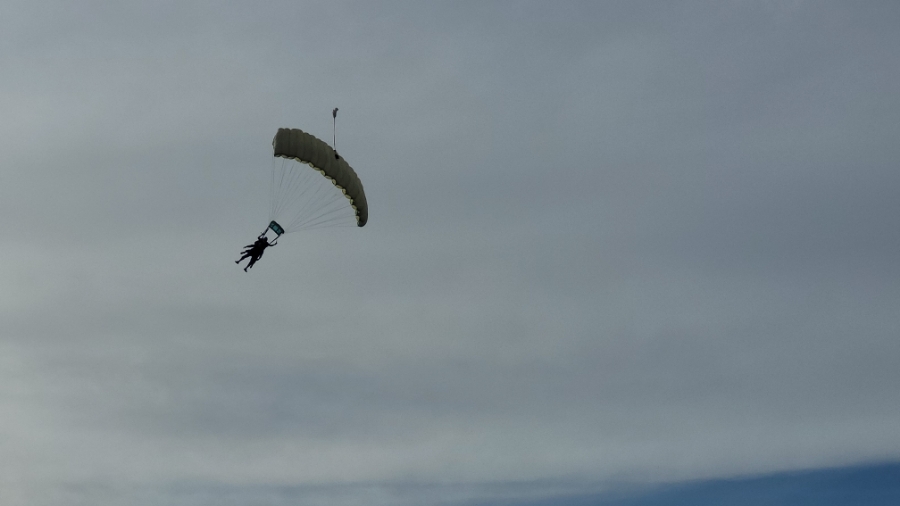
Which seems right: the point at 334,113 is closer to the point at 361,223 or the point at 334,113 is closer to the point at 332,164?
the point at 332,164

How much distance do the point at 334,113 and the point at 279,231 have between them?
10826mm

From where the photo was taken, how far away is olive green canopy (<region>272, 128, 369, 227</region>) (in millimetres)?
79312

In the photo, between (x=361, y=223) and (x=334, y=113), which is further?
(x=361, y=223)

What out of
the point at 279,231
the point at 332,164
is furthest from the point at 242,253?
the point at 332,164

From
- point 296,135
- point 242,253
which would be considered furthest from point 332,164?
point 242,253

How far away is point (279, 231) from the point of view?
81.2m

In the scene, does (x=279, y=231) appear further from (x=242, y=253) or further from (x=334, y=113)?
(x=334, y=113)

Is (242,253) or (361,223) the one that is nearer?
(242,253)

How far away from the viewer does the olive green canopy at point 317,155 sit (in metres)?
79.3

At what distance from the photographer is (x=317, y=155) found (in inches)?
3162

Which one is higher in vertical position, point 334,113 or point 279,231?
point 334,113

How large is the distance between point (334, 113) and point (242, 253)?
516 inches

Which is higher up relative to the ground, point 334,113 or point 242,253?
point 334,113

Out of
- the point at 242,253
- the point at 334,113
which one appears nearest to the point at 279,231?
the point at 242,253
